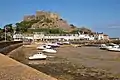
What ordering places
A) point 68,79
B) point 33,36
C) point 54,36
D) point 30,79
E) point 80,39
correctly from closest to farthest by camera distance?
point 30,79 < point 68,79 < point 33,36 < point 54,36 < point 80,39

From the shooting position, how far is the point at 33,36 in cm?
16988

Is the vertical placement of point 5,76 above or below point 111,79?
above

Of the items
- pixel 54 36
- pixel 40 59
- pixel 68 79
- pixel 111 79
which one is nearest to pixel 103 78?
pixel 111 79

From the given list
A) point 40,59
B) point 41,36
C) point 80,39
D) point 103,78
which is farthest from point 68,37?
point 103,78

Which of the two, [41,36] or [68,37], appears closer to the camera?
[41,36]

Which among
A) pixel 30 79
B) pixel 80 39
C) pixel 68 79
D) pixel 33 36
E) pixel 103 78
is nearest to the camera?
pixel 30 79

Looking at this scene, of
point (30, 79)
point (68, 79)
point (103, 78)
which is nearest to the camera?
point (30, 79)

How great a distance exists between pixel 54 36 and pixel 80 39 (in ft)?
74.6

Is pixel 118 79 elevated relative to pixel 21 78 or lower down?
lower down

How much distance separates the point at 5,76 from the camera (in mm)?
16625

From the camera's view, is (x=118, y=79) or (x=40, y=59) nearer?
(x=118, y=79)

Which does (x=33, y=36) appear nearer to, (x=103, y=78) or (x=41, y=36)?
(x=41, y=36)

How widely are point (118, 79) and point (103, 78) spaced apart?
142 cm

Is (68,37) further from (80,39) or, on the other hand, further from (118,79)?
(118,79)
